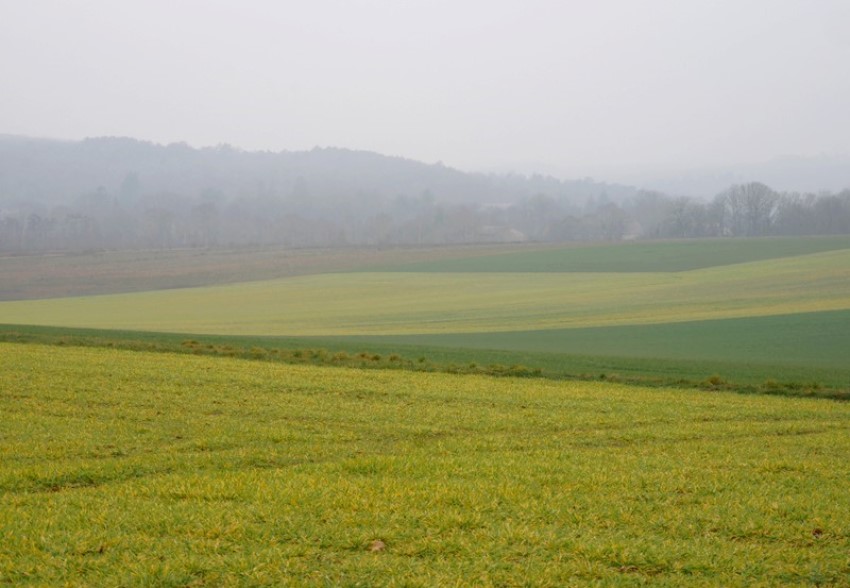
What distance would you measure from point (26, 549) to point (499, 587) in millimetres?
4954

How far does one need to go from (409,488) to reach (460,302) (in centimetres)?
5278

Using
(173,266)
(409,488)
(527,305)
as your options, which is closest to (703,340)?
(527,305)

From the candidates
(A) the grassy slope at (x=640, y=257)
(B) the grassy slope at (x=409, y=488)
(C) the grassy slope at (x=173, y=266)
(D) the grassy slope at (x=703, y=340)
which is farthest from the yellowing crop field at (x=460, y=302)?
(B) the grassy slope at (x=409, y=488)

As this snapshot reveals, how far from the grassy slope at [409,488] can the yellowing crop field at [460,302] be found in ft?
94.7

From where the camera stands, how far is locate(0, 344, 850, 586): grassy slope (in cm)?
940

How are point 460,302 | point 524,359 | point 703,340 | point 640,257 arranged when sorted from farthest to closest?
point 640,257 < point 460,302 < point 703,340 < point 524,359

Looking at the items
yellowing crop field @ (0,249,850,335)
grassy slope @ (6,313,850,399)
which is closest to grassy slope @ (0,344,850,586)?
grassy slope @ (6,313,850,399)

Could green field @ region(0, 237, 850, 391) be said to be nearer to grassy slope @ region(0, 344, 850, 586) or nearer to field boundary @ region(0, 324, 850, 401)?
field boundary @ region(0, 324, 850, 401)

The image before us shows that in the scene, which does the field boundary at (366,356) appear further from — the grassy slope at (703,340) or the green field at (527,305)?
the grassy slope at (703,340)

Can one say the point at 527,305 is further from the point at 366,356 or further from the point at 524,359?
the point at 366,356

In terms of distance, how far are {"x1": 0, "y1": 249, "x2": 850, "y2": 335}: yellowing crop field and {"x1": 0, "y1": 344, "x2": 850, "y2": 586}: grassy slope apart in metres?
28.9

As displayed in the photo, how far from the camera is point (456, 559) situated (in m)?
Answer: 9.63

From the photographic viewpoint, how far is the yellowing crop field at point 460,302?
53.1m

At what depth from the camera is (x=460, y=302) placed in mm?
65188
